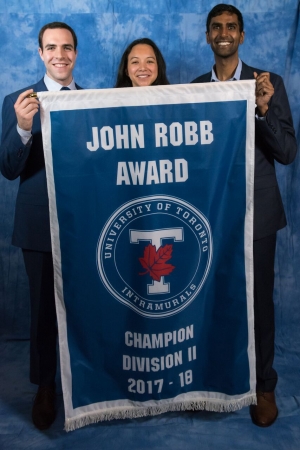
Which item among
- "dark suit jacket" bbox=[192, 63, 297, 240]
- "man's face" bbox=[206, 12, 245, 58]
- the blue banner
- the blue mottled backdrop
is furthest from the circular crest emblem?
the blue mottled backdrop

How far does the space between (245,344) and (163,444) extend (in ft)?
1.60

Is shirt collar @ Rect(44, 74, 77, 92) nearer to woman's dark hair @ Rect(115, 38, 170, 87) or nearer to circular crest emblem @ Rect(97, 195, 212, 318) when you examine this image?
woman's dark hair @ Rect(115, 38, 170, 87)

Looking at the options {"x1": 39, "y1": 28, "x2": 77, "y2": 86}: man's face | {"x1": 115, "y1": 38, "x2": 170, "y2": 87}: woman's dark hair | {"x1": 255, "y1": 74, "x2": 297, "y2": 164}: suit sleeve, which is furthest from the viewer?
{"x1": 115, "y1": 38, "x2": 170, "y2": 87}: woman's dark hair

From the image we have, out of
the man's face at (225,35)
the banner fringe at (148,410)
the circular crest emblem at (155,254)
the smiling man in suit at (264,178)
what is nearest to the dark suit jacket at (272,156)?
the smiling man in suit at (264,178)

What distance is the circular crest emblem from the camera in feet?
5.69

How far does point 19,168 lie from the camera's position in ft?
6.01

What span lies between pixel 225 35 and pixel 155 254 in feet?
2.96

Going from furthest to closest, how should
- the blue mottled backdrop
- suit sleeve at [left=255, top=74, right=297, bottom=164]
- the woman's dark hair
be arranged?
the blue mottled backdrop, the woman's dark hair, suit sleeve at [left=255, top=74, right=297, bottom=164]

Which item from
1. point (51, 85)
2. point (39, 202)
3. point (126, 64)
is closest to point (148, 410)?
point (39, 202)

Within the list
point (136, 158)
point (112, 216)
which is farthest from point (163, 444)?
point (136, 158)

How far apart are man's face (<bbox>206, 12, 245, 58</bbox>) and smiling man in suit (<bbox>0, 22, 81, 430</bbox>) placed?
54cm

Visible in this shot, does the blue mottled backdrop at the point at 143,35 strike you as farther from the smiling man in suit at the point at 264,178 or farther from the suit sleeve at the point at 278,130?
the suit sleeve at the point at 278,130

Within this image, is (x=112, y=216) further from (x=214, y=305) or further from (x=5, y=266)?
(x=5, y=266)

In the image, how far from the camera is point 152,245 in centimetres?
175
